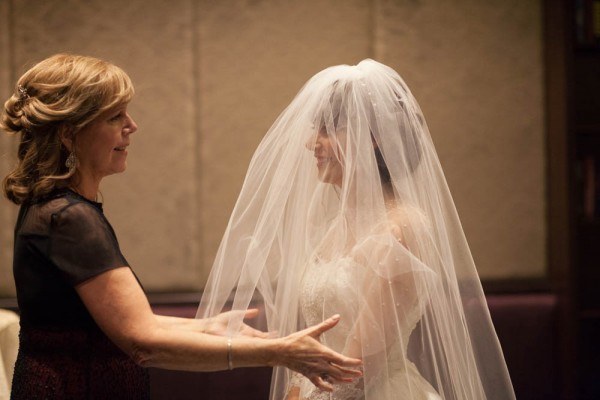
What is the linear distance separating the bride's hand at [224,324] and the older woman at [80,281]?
5.9 inches

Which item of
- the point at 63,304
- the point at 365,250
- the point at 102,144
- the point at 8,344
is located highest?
the point at 102,144

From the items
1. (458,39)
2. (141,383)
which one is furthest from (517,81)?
(141,383)

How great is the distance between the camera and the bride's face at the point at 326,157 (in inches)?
77.1

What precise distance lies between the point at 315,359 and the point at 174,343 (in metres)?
0.33

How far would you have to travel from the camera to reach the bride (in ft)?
6.12

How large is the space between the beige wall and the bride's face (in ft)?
3.76

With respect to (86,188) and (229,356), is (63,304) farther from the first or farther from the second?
(229,356)

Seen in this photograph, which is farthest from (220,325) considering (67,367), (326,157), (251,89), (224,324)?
(251,89)

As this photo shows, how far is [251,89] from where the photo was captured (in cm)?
309

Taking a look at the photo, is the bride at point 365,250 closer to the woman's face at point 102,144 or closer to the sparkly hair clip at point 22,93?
the woman's face at point 102,144

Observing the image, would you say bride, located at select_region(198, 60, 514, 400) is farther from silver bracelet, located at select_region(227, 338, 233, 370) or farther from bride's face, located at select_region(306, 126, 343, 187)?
silver bracelet, located at select_region(227, 338, 233, 370)

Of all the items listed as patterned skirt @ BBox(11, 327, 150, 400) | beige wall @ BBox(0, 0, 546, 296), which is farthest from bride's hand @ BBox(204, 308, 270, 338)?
beige wall @ BBox(0, 0, 546, 296)

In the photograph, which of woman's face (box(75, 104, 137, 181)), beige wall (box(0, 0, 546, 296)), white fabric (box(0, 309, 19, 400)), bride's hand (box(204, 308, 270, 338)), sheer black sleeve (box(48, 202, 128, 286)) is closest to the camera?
sheer black sleeve (box(48, 202, 128, 286))

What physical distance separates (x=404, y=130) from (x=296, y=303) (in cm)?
55
